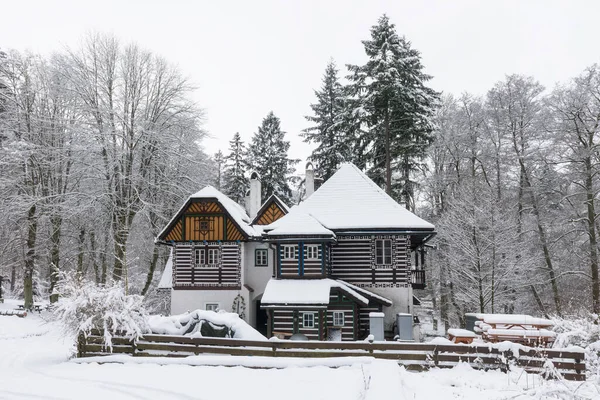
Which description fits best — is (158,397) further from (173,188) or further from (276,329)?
(173,188)

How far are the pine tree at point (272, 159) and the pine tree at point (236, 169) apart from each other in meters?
1.75

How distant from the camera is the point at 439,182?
3172 cm

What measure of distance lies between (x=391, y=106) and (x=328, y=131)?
8.34 m

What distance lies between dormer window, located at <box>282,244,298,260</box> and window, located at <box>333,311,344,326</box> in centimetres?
346

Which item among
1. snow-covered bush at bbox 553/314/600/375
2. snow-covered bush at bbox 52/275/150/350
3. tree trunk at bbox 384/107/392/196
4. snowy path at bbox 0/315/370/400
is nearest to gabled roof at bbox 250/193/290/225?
tree trunk at bbox 384/107/392/196

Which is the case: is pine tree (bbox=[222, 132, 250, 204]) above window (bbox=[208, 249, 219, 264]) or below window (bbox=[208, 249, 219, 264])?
above

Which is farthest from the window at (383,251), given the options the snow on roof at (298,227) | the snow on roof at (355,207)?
the snow on roof at (298,227)

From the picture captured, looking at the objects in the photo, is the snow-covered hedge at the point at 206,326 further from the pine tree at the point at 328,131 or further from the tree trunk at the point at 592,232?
the pine tree at the point at 328,131

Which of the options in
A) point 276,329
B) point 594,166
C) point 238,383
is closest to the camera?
point 238,383

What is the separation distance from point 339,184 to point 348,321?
318 inches

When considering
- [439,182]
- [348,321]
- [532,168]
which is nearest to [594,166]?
[532,168]

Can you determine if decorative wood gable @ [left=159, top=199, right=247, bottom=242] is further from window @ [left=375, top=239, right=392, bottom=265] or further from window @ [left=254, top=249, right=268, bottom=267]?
window @ [left=375, top=239, right=392, bottom=265]

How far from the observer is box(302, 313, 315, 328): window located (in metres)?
21.3

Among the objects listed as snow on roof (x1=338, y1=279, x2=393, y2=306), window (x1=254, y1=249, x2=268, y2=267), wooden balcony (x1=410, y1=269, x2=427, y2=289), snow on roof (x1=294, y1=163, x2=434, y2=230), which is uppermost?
snow on roof (x1=294, y1=163, x2=434, y2=230)
